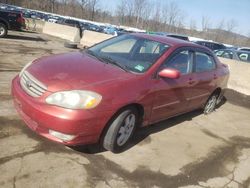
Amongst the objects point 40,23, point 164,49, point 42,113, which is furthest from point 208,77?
point 40,23

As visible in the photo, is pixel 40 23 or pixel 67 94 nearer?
pixel 67 94

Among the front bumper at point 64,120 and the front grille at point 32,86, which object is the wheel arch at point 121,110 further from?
the front grille at point 32,86

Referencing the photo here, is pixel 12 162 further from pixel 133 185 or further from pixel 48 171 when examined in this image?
pixel 133 185

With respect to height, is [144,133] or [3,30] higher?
[3,30]

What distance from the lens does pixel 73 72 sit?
13.5 ft

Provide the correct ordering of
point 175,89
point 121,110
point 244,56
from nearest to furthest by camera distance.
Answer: point 121,110, point 175,89, point 244,56

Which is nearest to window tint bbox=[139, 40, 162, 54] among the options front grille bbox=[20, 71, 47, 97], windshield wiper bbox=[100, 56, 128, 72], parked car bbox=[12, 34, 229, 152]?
parked car bbox=[12, 34, 229, 152]

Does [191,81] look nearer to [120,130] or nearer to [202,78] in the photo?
[202,78]

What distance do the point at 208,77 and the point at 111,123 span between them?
305cm

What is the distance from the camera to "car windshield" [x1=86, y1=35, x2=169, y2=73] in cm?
464

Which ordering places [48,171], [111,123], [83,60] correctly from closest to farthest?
[48,171] < [111,123] < [83,60]

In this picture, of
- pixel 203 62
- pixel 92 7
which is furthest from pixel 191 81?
pixel 92 7

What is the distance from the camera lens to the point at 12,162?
3678 mm

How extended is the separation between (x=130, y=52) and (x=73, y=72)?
140 centimetres
